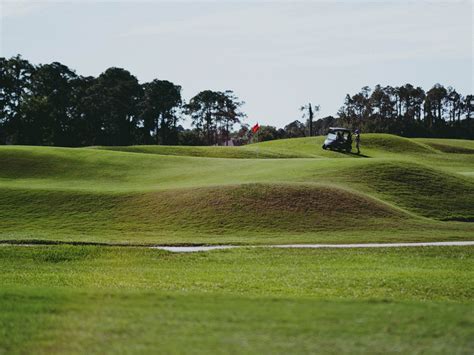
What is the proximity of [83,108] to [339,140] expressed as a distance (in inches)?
1705

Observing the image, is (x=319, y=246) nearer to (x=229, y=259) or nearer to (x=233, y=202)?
(x=229, y=259)

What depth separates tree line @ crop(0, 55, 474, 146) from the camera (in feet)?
313

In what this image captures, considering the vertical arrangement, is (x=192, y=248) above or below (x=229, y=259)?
below

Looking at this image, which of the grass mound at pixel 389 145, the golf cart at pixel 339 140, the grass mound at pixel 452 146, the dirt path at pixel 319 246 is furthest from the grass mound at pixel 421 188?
the grass mound at pixel 452 146

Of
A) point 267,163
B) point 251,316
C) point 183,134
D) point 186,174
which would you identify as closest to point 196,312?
point 251,316

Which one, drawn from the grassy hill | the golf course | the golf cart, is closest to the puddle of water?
the golf course

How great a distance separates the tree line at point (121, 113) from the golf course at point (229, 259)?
4536 centimetres

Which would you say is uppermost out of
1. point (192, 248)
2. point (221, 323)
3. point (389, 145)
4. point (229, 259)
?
point (221, 323)

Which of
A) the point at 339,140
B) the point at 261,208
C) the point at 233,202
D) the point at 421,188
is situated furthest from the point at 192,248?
the point at 339,140

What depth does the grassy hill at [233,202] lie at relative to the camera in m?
26.2

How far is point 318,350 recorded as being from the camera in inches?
203

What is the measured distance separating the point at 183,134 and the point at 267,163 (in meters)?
73.0

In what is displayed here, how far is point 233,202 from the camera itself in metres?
29.7

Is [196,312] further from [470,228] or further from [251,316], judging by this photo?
[470,228]
